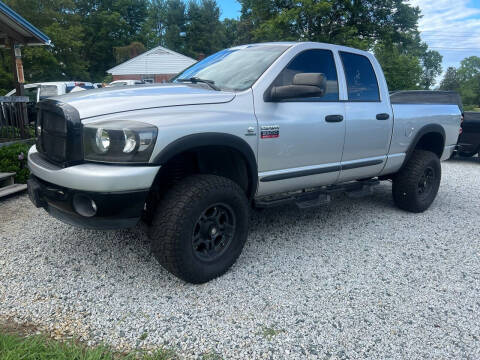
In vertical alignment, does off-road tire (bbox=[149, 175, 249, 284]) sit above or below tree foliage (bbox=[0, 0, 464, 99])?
below

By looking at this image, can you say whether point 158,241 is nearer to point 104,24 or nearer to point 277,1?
point 277,1

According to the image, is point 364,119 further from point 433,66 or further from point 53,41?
point 433,66

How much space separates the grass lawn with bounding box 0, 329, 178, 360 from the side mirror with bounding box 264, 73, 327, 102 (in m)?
2.14

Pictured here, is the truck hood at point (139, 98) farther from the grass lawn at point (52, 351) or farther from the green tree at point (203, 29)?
the green tree at point (203, 29)

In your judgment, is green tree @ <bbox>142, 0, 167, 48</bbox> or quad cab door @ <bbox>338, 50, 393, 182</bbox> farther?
green tree @ <bbox>142, 0, 167, 48</bbox>

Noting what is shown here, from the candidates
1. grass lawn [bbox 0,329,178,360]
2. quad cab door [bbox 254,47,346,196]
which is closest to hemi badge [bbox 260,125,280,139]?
quad cab door [bbox 254,47,346,196]

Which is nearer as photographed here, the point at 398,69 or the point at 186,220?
the point at 186,220

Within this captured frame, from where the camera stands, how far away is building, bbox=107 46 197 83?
32031 mm

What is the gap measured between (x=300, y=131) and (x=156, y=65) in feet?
102

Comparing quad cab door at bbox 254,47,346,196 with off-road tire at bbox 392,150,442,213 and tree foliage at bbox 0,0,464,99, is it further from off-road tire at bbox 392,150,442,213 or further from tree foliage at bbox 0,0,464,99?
tree foliage at bbox 0,0,464,99

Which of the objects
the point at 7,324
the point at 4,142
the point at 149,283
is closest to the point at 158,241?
the point at 149,283

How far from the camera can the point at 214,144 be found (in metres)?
2.89

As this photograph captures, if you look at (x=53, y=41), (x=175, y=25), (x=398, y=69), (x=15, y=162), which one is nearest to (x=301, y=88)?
(x=15, y=162)

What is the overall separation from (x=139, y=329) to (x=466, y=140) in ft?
32.2
